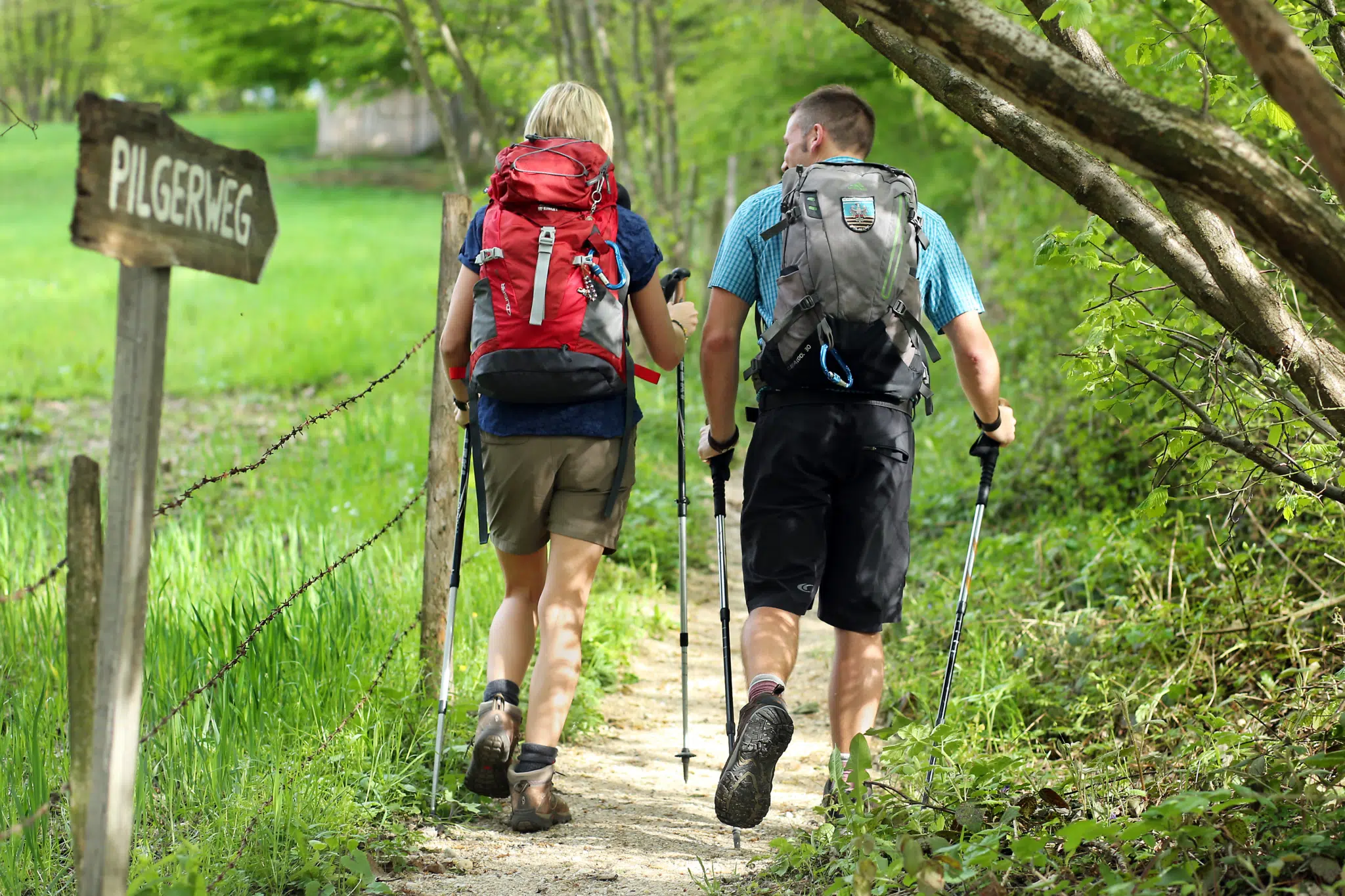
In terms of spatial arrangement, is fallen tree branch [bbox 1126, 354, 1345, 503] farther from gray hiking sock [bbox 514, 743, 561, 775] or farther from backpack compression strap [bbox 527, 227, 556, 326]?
gray hiking sock [bbox 514, 743, 561, 775]

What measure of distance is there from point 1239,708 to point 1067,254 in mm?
1756

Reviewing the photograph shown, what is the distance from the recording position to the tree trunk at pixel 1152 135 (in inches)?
82.4

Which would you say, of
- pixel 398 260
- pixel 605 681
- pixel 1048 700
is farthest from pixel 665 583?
pixel 398 260

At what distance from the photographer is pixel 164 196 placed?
6.90 ft

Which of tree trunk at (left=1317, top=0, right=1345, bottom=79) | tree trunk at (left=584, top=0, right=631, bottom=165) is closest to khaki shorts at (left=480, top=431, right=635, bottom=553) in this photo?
tree trunk at (left=1317, top=0, right=1345, bottom=79)

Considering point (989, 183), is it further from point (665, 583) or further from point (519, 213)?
point (519, 213)

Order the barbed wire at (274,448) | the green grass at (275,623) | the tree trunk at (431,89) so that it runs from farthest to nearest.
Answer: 1. the tree trunk at (431,89)
2. the green grass at (275,623)
3. the barbed wire at (274,448)

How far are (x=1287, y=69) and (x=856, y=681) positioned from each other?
227 cm

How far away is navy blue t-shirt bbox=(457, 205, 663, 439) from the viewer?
3.73 metres

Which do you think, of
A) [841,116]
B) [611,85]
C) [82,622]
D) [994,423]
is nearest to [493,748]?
[82,622]

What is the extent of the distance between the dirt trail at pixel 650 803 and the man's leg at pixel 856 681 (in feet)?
1.33

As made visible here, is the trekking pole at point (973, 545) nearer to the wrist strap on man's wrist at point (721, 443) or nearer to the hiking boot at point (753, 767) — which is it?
the hiking boot at point (753, 767)

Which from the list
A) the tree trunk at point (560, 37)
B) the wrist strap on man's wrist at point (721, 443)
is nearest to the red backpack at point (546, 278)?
the wrist strap on man's wrist at point (721, 443)

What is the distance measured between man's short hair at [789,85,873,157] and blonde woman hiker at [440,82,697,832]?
64 centimetres
